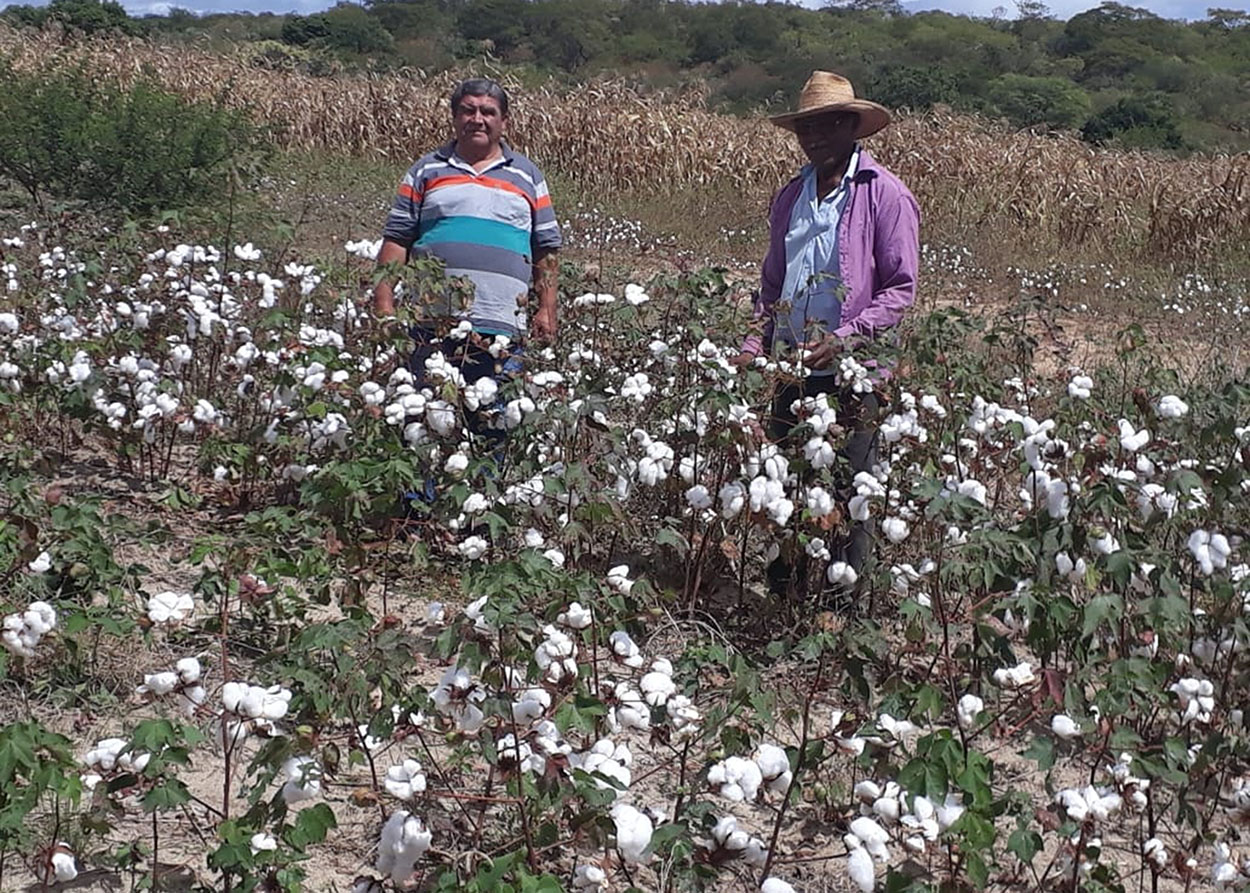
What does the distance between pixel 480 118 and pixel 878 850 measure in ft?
10.2

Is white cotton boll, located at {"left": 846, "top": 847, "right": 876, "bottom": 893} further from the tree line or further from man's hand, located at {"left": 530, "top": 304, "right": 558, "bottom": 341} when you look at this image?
the tree line

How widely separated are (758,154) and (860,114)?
39.7 ft

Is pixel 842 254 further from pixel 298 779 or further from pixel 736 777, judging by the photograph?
pixel 298 779

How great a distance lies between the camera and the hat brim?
4004 mm

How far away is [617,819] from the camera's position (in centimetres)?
224

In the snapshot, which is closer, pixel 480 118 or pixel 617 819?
pixel 617 819

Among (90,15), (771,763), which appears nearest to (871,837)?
(771,763)

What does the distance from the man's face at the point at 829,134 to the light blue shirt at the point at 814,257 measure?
0.05m

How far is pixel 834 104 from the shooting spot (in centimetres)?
401

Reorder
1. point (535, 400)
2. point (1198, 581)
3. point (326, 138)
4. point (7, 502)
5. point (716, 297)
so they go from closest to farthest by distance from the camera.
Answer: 1. point (1198, 581)
2. point (535, 400)
3. point (716, 297)
4. point (7, 502)
5. point (326, 138)

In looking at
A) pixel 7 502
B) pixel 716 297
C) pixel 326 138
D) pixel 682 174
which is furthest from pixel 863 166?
pixel 326 138

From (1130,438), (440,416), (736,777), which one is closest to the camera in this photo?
(736,777)

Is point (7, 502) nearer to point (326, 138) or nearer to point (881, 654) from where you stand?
point (881, 654)

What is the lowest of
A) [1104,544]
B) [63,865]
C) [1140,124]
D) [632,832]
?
[1140,124]
